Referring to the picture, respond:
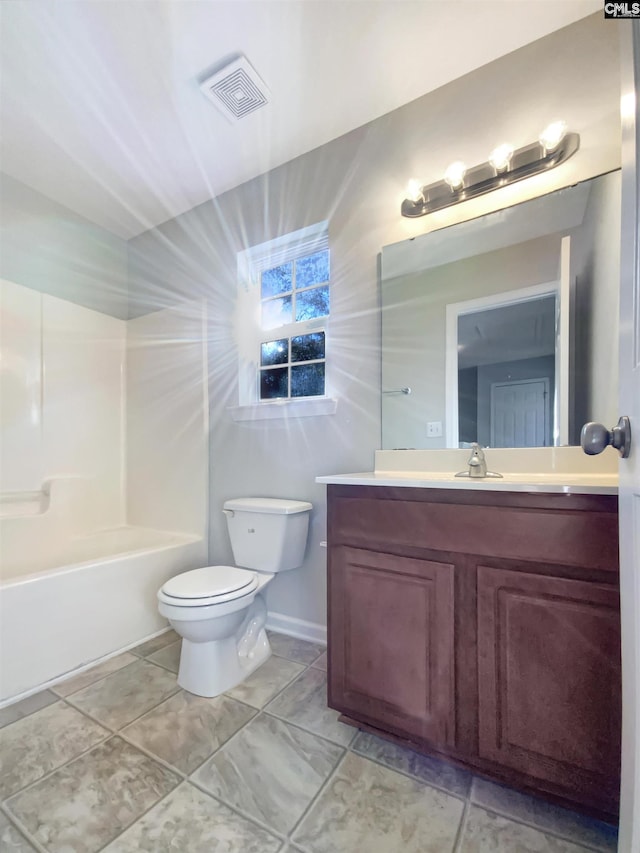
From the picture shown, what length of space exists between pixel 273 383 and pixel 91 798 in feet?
5.91

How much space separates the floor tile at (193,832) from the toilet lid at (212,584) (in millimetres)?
564

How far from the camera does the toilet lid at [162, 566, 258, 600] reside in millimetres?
1429

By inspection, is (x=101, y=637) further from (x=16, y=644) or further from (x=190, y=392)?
(x=190, y=392)

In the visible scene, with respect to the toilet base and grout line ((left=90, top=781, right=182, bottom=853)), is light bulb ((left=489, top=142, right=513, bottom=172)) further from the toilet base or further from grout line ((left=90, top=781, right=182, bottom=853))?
grout line ((left=90, top=781, right=182, bottom=853))

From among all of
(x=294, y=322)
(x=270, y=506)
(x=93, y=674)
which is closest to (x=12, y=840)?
(x=93, y=674)

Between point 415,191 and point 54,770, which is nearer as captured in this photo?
point 54,770

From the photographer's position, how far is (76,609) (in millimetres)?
1657

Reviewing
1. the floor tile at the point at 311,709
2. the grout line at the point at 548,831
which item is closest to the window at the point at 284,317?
the floor tile at the point at 311,709

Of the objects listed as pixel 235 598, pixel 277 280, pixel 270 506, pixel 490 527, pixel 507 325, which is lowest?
pixel 235 598

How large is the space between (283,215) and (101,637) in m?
2.33

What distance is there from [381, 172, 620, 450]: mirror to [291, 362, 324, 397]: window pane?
0.46m

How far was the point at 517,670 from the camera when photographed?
952mm

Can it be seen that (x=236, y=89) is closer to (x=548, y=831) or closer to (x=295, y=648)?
(x=295, y=648)

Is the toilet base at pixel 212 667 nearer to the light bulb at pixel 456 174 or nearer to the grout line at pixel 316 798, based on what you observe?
the grout line at pixel 316 798
